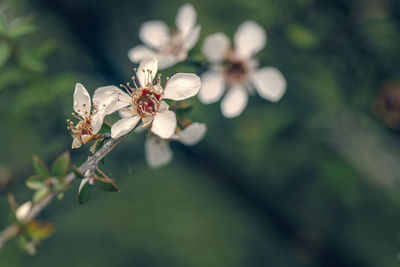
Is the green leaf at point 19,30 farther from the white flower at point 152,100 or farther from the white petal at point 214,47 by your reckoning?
the white petal at point 214,47

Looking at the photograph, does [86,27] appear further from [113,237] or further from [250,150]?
[113,237]

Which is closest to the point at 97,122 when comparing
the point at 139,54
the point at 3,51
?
the point at 139,54

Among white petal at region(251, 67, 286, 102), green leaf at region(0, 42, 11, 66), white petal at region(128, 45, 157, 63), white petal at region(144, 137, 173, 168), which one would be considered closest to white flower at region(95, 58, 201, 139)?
white petal at region(128, 45, 157, 63)

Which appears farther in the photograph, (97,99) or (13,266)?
(13,266)

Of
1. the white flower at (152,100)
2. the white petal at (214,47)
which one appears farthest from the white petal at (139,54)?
the white petal at (214,47)

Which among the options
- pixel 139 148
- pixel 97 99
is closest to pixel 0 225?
pixel 139 148

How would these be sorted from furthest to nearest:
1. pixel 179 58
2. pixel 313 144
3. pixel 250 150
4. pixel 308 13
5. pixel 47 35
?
pixel 47 35
pixel 250 150
pixel 313 144
pixel 308 13
pixel 179 58

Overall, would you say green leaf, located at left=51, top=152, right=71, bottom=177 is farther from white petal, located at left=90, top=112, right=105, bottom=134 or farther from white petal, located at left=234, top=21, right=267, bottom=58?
white petal, located at left=234, top=21, right=267, bottom=58
